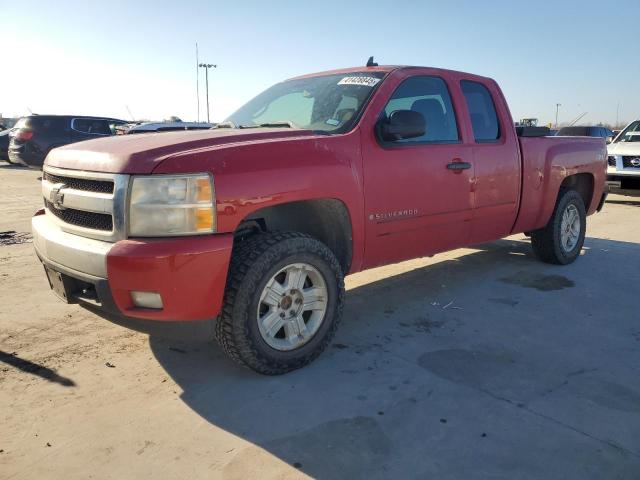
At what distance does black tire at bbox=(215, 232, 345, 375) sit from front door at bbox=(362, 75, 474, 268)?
0.63 meters

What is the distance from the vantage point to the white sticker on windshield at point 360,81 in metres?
3.87

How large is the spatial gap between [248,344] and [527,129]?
3606 millimetres

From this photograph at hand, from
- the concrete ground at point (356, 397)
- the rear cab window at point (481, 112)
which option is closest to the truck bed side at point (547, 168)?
the rear cab window at point (481, 112)

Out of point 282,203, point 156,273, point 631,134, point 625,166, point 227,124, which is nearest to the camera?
point 156,273

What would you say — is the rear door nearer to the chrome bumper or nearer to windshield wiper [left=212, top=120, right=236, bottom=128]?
windshield wiper [left=212, top=120, right=236, bottom=128]

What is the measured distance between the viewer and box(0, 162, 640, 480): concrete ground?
240cm

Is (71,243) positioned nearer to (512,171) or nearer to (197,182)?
(197,182)

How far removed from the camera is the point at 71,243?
9.69 feet

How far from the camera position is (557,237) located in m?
5.72

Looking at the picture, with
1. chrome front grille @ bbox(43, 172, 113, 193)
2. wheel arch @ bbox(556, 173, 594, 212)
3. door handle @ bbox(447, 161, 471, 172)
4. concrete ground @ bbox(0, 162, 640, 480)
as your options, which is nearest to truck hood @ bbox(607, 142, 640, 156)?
wheel arch @ bbox(556, 173, 594, 212)

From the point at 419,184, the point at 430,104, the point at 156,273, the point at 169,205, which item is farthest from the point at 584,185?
the point at 156,273

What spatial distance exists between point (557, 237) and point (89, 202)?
475 centimetres

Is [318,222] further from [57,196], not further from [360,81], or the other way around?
[57,196]

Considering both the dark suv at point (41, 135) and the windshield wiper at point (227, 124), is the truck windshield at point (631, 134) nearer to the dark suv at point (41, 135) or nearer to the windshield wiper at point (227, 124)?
the windshield wiper at point (227, 124)
